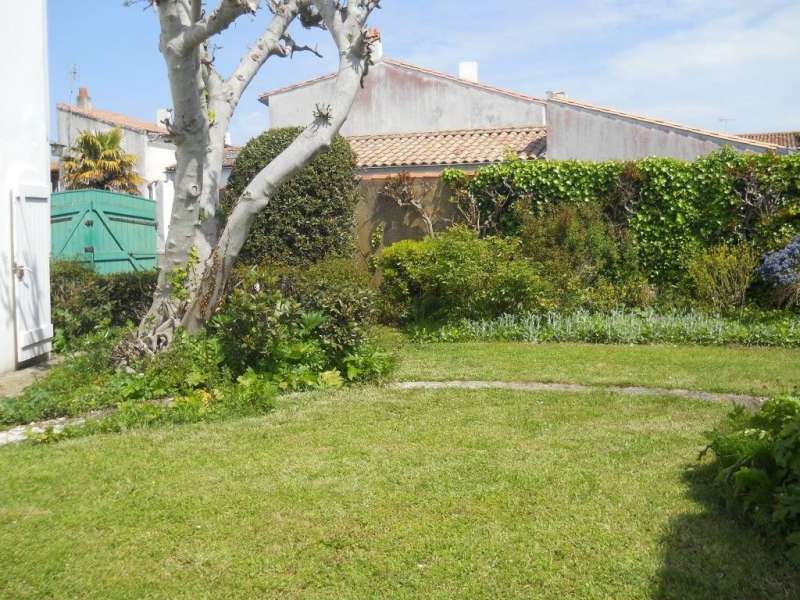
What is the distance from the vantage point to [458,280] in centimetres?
1156

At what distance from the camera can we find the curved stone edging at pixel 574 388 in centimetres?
764

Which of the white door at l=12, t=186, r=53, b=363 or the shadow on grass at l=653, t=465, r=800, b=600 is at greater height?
the white door at l=12, t=186, r=53, b=363

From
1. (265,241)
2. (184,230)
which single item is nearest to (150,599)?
(184,230)

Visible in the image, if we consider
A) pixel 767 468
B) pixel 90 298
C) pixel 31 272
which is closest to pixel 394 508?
pixel 767 468

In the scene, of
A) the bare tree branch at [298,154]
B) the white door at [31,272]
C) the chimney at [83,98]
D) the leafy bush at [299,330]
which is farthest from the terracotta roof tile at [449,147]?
the chimney at [83,98]

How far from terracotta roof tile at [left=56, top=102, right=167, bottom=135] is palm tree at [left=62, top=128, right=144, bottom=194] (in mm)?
1893

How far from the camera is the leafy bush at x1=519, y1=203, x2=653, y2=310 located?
12.3m

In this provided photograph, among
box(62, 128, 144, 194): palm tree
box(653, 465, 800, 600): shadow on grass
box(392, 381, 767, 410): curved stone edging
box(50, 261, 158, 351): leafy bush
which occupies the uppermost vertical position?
box(62, 128, 144, 194): palm tree

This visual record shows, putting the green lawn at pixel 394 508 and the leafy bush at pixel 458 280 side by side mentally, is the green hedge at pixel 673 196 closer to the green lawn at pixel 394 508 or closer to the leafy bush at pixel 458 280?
the leafy bush at pixel 458 280

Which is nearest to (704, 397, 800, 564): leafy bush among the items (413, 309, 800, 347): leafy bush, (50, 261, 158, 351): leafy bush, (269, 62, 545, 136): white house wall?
(413, 309, 800, 347): leafy bush

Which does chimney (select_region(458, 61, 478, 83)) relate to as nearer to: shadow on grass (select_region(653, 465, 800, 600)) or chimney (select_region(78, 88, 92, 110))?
chimney (select_region(78, 88, 92, 110))

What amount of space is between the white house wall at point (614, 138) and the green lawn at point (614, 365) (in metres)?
7.48

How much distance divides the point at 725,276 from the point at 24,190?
9690 mm

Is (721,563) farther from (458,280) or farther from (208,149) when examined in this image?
(458,280)
